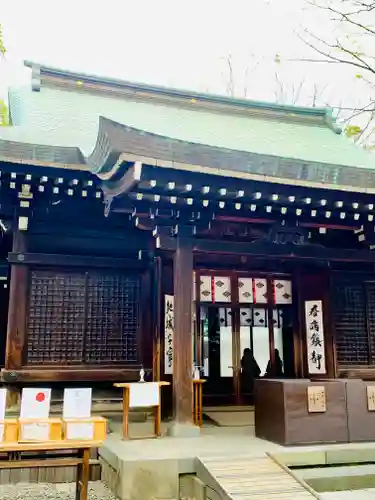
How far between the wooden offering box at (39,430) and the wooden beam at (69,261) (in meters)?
3.40

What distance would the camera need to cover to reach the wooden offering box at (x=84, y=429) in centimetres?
397

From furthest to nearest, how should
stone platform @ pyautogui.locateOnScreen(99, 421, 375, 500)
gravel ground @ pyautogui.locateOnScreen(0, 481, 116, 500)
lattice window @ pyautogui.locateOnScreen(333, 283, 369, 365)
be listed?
lattice window @ pyautogui.locateOnScreen(333, 283, 369, 365) → gravel ground @ pyautogui.locateOnScreen(0, 481, 116, 500) → stone platform @ pyautogui.locateOnScreen(99, 421, 375, 500)

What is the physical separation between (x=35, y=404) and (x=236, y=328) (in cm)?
488

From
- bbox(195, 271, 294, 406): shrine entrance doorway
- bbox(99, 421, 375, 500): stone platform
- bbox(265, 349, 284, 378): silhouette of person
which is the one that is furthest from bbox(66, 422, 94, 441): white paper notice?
bbox(265, 349, 284, 378): silhouette of person

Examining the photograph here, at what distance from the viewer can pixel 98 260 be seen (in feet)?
23.9

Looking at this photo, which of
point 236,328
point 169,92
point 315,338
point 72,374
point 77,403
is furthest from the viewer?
point 169,92

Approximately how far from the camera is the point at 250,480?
4246mm

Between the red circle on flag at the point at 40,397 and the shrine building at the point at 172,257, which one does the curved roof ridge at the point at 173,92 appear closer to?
the shrine building at the point at 172,257

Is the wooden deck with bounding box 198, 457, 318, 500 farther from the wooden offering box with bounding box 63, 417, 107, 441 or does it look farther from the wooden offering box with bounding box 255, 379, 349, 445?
the wooden offering box with bounding box 63, 417, 107, 441

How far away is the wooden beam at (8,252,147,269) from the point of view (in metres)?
6.91

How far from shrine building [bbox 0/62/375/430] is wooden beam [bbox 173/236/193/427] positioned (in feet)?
0.06

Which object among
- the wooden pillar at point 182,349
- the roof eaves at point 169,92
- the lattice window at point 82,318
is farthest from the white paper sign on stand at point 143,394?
the roof eaves at point 169,92

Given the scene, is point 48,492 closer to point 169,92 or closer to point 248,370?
point 248,370

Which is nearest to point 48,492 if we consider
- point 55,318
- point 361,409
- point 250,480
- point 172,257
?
point 250,480
